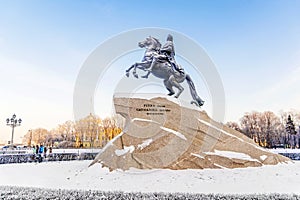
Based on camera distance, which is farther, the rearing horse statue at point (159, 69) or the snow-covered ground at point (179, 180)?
the rearing horse statue at point (159, 69)

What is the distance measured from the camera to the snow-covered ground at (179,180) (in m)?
5.89

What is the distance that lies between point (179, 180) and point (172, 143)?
1601 millimetres

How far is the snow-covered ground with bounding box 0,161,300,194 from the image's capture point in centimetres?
589

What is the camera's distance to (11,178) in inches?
309

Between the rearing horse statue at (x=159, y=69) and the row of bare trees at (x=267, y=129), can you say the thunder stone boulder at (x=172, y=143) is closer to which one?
the rearing horse statue at (x=159, y=69)

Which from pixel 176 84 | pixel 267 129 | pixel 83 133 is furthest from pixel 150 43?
pixel 267 129

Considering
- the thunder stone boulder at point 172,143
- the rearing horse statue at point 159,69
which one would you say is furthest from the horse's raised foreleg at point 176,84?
the thunder stone boulder at point 172,143

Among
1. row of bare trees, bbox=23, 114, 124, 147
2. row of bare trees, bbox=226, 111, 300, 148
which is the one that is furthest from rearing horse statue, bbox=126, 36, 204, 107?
row of bare trees, bbox=226, 111, 300, 148

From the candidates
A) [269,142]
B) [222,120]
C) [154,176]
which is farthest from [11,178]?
[269,142]

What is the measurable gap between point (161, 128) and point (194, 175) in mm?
1877

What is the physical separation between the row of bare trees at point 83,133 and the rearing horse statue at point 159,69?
257 centimetres

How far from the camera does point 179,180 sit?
6480 mm

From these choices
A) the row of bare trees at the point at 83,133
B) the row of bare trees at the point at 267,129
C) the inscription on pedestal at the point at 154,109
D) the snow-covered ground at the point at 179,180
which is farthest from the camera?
the row of bare trees at the point at 267,129

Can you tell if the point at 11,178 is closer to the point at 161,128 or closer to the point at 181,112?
the point at 161,128
